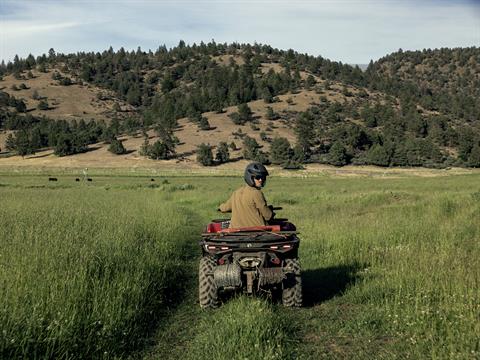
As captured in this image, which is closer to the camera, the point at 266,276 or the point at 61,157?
the point at 266,276

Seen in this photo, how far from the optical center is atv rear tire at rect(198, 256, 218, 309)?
7.63 m

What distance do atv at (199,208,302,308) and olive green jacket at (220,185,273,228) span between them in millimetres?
291

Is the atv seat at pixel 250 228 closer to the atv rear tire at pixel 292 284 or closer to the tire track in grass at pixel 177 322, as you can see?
the atv rear tire at pixel 292 284

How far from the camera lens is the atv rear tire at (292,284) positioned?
761 cm

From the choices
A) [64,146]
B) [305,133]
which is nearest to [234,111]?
[305,133]

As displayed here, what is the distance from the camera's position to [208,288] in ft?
25.1

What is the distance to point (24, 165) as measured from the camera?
89.9 metres

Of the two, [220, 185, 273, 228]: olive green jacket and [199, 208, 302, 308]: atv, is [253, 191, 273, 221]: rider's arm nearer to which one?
[220, 185, 273, 228]: olive green jacket

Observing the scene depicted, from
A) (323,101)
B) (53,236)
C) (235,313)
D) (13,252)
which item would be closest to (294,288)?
(235,313)

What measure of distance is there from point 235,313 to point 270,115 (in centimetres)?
11348

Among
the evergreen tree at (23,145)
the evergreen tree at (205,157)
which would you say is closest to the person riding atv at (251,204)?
the evergreen tree at (205,157)

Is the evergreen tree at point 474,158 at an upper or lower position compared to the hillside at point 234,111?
lower

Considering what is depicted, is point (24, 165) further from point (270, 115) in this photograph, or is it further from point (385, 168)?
point (385, 168)

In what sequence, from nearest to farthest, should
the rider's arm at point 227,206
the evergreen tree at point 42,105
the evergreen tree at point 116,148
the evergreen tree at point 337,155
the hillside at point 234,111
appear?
the rider's arm at point 227,206 < the evergreen tree at point 337,155 < the hillside at point 234,111 < the evergreen tree at point 116,148 < the evergreen tree at point 42,105
